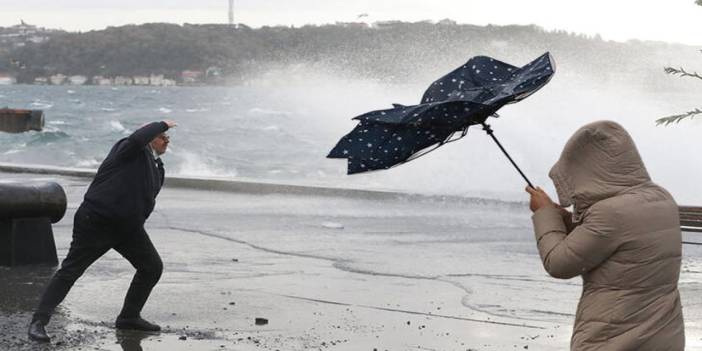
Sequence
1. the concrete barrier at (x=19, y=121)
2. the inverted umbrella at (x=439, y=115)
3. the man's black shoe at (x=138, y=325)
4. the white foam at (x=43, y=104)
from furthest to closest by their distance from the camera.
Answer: the white foam at (x=43, y=104) → the concrete barrier at (x=19, y=121) → the man's black shoe at (x=138, y=325) → the inverted umbrella at (x=439, y=115)

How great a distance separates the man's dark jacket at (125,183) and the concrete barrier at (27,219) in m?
2.64

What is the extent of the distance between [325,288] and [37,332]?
122 inches

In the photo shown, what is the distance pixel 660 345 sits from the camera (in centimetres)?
430

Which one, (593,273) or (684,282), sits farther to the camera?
(684,282)

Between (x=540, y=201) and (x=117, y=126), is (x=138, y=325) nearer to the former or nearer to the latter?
(x=540, y=201)

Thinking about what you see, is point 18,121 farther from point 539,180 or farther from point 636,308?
point 636,308

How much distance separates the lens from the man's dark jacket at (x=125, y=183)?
7.70 metres

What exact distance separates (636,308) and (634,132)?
101 feet

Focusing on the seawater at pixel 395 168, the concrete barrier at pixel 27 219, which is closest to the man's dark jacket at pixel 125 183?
the concrete barrier at pixel 27 219

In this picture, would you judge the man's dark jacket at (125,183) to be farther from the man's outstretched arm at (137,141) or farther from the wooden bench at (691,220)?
the wooden bench at (691,220)

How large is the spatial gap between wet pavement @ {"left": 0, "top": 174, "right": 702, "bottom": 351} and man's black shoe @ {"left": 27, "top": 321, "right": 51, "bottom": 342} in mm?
54

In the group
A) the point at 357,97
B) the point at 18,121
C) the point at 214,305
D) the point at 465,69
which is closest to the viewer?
the point at 465,69

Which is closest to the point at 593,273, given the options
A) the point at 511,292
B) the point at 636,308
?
the point at 636,308

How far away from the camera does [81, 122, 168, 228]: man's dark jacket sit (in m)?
7.70
